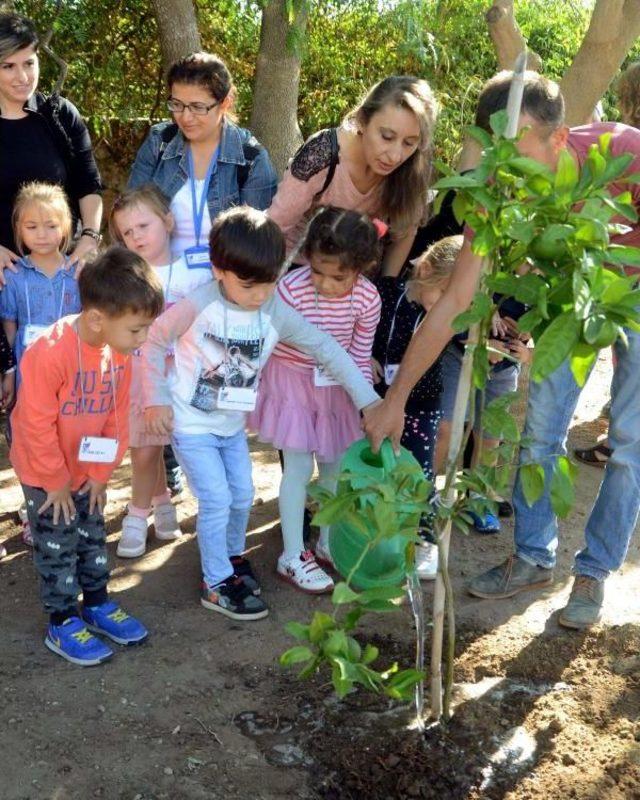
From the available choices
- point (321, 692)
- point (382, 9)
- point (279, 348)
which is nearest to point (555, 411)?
point (279, 348)

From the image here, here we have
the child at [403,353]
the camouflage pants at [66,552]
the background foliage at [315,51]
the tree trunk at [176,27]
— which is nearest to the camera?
the camouflage pants at [66,552]

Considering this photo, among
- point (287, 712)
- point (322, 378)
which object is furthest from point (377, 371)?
point (287, 712)

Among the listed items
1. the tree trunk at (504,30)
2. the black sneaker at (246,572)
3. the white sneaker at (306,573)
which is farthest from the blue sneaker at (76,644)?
the tree trunk at (504,30)

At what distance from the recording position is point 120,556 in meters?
3.92

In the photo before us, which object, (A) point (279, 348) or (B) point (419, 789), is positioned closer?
(B) point (419, 789)

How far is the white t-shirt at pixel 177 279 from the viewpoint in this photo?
12.3ft

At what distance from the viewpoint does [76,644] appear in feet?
10.4

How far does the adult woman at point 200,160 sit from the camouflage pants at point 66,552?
1.14 m

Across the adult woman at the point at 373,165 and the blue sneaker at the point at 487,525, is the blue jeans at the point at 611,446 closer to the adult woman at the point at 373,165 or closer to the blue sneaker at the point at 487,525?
the blue sneaker at the point at 487,525

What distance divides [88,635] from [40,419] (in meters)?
0.76

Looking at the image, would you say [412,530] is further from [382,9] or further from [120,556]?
[382,9]

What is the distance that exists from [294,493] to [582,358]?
186 centimetres

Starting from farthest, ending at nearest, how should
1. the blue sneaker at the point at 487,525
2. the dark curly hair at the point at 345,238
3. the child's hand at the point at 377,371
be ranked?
1. the blue sneaker at the point at 487,525
2. the child's hand at the point at 377,371
3. the dark curly hair at the point at 345,238

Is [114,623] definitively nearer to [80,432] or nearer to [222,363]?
[80,432]
